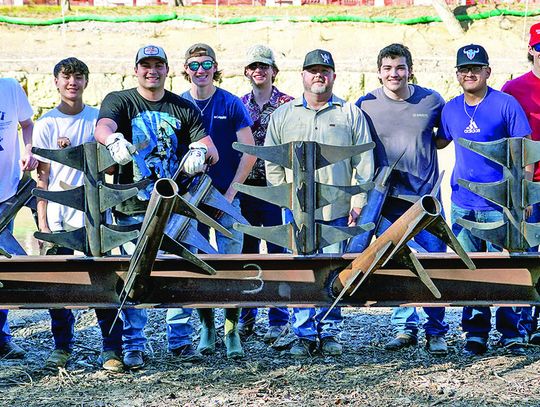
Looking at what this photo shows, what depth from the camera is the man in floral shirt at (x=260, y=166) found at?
7570 millimetres

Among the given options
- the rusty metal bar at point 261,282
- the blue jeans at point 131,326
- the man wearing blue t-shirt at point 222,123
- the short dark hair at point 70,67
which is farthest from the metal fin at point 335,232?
the short dark hair at point 70,67

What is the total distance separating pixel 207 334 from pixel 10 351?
1432mm

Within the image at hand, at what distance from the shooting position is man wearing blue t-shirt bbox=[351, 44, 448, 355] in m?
6.97

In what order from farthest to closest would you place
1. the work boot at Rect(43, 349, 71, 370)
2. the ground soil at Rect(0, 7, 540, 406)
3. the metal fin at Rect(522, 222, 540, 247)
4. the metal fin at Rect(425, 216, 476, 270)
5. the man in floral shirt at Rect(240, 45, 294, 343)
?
the man in floral shirt at Rect(240, 45, 294, 343)
the work boot at Rect(43, 349, 71, 370)
the ground soil at Rect(0, 7, 540, 406)
the metal fin at Rect(522, 222, 540, 247)
the metal fin at Rect(425, 216, 476, 270)

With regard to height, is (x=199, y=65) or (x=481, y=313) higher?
(x=199, y=65)

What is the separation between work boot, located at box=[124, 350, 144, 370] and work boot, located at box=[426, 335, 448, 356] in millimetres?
2064

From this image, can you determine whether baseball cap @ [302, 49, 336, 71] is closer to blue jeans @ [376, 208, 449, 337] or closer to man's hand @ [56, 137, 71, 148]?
blue jeans @ [376, 208, 449, 337]

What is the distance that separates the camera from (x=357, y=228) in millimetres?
5480

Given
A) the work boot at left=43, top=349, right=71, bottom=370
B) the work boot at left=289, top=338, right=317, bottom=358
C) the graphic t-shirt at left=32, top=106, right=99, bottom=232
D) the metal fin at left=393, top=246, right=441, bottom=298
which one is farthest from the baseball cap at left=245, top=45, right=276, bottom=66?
the metal fin at left=393, top=246, right=441, bottom=298

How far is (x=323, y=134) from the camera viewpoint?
6.80m

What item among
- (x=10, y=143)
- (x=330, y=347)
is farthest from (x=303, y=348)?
(x=10, y=143)

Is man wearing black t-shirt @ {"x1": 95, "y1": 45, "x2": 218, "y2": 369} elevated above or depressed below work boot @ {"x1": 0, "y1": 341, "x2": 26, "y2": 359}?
above

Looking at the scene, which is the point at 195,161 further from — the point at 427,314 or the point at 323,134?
the point at 427,314

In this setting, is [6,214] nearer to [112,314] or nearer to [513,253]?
[112,314]
